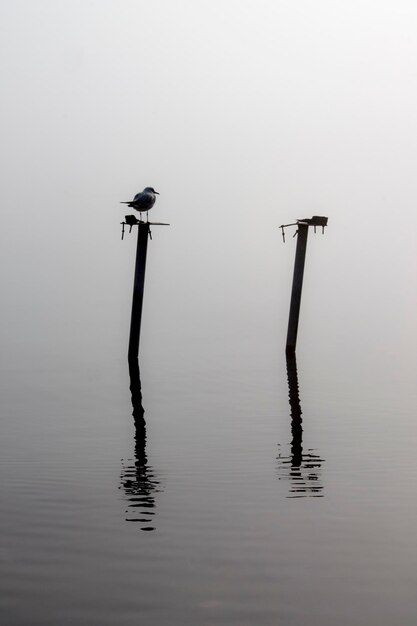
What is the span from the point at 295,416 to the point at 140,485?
24.8ft

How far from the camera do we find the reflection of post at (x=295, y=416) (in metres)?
15.7

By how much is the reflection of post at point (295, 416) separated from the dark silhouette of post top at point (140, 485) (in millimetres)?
2161

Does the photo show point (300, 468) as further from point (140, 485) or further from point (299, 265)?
point (299, 265)

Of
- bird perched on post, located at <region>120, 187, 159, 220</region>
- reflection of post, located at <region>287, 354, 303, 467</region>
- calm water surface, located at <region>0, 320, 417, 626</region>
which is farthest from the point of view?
bird perched on post, located at <region>120, 187, 159, 220</region>

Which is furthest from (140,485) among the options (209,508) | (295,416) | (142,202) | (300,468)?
(142,202)

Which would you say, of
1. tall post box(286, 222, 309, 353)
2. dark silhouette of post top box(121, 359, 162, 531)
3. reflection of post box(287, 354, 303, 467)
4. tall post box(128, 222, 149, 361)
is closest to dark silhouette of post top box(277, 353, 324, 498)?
reflection of post box(287, 354, 303, 467)

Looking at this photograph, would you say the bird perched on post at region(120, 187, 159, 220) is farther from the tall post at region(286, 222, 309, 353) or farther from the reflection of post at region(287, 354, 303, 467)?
the reflection of post at region(287, 354, 303, 467)

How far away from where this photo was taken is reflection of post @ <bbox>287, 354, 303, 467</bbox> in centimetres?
1574

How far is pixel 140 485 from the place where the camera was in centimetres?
1332

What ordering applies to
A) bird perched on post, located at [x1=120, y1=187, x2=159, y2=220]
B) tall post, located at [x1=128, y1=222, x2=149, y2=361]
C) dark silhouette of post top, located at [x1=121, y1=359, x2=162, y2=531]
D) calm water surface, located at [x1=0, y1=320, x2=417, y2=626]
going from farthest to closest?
1. bird perched on post, located at [x1=120, y1=187, x2=159, y2=220]
2. tall post, located at [x1=128, y1=222, x2=149, y2=361]
3. dark silhouette of post top, located at [x1=121, y1=359, x2=162, y2=531]
4. calm water surface, located at [x1=0, y1=320, x2=417, y2=626]

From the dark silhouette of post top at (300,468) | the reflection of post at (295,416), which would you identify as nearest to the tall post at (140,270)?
the reflection of post at (295,416)

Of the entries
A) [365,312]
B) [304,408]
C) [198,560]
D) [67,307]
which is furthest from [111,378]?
[67,307]

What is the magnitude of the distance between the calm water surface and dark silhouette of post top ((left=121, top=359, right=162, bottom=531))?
0.03m

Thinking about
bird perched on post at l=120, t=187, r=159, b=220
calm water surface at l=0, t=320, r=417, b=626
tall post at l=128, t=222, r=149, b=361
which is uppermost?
bird perched on post at l=120, t=187, r=159, b=220
